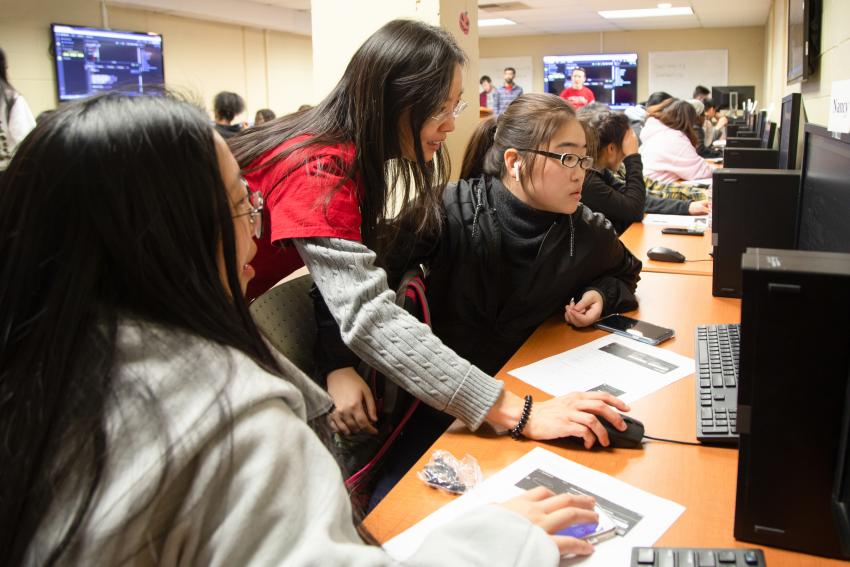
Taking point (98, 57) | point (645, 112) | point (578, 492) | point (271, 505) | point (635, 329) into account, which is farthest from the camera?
point (98, 57)

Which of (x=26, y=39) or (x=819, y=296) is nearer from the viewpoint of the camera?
(x=819, y=296)

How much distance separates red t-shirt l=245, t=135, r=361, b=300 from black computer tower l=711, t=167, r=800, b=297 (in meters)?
1.10

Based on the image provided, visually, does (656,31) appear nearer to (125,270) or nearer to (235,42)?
(235,42)

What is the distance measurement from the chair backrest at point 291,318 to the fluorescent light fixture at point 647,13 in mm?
8441

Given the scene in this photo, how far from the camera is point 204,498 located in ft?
1.74

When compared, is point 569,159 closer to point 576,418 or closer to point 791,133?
point 576,418

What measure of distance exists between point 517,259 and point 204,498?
1189 millimetres

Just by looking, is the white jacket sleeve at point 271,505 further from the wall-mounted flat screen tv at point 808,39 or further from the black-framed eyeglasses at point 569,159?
the wall-mounted flat screen tv at point 808,39

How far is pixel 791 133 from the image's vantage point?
2297mm

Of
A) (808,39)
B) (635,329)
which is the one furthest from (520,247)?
(808,39)

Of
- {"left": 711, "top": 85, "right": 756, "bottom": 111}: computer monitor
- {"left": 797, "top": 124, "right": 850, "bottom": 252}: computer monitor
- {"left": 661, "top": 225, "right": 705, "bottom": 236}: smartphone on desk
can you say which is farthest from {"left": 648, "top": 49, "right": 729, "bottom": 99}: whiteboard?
{"left": 797, "top": 124, "right": 850, "bottom": 252}: computer monitor

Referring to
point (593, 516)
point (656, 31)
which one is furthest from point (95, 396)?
point (656, 31)

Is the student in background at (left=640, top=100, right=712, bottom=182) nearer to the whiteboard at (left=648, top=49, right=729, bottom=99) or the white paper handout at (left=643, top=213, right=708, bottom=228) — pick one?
the white paper handout at (left=643, top=213, right=708, bottom=228)

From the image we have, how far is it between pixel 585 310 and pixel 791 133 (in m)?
1.22
